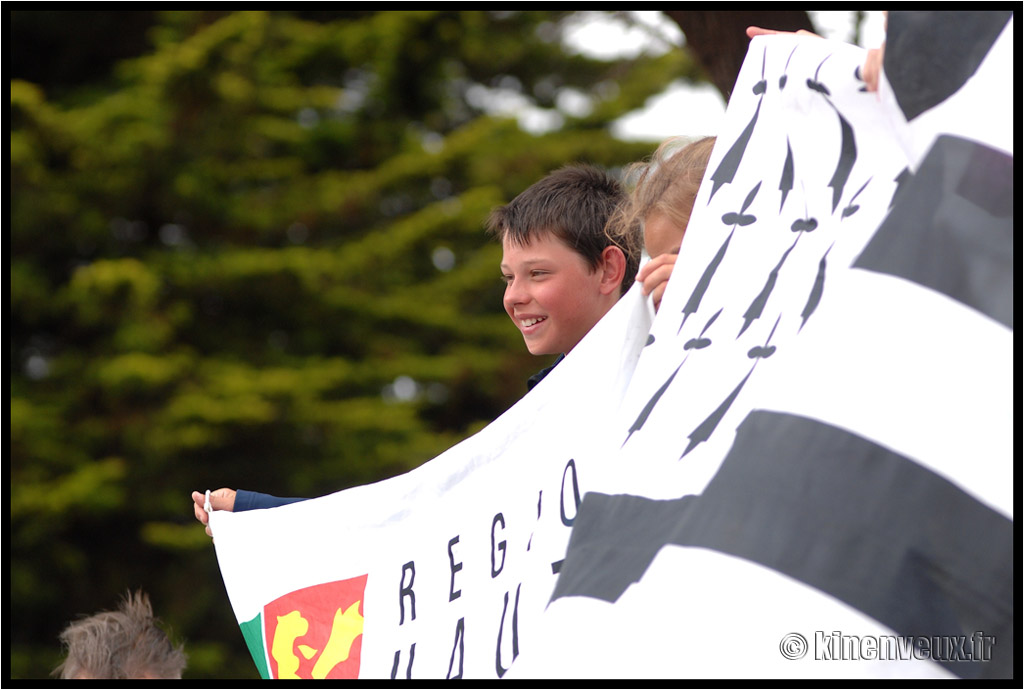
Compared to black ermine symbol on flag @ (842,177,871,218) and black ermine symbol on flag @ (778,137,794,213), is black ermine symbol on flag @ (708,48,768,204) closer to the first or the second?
black ermine symbol on flag @ (778,137,794,213)

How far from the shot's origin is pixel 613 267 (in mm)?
2164

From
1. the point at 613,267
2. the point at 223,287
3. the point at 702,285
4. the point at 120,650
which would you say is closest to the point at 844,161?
the point at 702,285

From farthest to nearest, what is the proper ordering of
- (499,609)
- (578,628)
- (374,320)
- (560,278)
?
(374,320) < (560,278) < (499,609) < (578,628)

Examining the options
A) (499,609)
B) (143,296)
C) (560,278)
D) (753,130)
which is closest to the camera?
(753,130)

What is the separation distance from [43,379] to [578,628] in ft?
23.7

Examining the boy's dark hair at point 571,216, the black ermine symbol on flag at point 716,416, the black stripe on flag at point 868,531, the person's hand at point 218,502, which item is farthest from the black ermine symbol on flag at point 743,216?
the person's hand at point 218,502

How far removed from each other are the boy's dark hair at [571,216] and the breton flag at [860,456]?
0.83 metres

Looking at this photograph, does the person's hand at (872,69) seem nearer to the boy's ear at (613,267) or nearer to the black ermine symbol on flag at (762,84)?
the black ermine symbol on flag at (762,84)

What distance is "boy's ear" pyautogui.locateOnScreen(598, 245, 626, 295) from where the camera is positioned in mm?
2154

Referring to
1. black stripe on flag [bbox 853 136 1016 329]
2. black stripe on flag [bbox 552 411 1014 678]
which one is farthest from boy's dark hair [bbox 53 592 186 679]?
black stripe on flag [bbox 853 136 1016 329]

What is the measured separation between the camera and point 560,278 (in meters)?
2.14

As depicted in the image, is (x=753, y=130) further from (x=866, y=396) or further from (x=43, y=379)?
(x=43, y=379)

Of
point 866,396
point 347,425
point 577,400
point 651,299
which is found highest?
point 347,425

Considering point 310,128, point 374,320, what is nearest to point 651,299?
point 374,320
